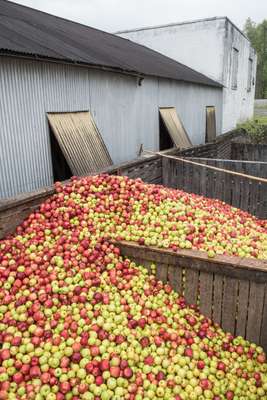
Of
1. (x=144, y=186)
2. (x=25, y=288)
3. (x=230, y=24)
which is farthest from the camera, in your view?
(x=230, y=24)

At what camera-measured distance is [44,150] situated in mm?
8781

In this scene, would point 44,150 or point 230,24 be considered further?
point 230,24

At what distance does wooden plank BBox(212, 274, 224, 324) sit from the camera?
14.8 feet

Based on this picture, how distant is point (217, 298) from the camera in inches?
180

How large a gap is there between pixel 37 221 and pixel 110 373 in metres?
2.61

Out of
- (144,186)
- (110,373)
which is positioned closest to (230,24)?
(144,186)

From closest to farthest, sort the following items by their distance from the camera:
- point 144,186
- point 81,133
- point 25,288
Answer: point 25,288 < point 144,186 < point 81,133

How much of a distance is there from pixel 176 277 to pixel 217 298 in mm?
604

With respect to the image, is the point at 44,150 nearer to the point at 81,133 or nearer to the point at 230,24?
the point at 81,133

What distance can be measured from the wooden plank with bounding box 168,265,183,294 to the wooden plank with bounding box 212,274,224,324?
0.48 m

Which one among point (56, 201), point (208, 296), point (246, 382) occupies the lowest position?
point (246, 382)

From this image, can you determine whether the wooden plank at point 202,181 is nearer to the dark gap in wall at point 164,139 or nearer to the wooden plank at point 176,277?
the wooden plank at point 176,277

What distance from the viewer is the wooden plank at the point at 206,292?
4.57 meters

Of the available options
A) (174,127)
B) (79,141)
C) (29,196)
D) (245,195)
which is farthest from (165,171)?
(174,127)
